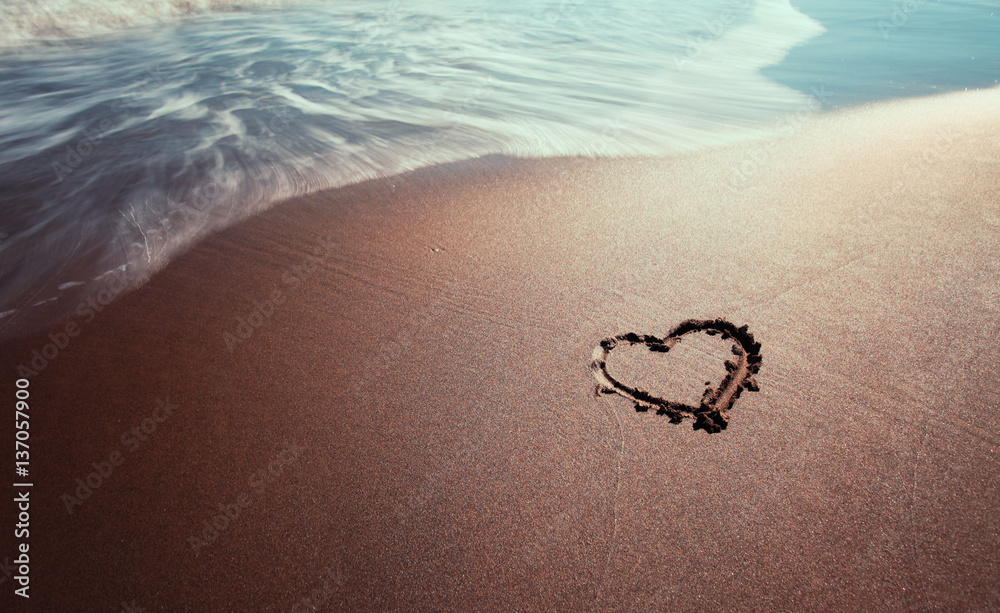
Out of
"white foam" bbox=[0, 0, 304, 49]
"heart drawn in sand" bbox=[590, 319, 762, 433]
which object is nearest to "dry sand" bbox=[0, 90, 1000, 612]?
"heart drawn in sand" bbox=[590, 319, 762, 433]

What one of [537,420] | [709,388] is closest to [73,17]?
[537,420]

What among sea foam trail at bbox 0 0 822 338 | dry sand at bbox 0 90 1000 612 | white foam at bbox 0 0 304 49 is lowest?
dry sand at bbox 0 90 1000 612

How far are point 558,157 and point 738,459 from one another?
11.3 feet

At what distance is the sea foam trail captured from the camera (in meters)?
3.95

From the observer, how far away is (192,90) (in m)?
7.09

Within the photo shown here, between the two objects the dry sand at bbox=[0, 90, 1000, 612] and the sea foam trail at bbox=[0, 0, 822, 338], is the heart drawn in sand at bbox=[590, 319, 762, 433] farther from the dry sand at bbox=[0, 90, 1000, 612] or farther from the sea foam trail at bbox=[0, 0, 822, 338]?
the sea foam trail at bbox=[0, 0, 822, 338]

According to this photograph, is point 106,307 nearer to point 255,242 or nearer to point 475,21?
point 255,242

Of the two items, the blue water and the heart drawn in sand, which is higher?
the blue water

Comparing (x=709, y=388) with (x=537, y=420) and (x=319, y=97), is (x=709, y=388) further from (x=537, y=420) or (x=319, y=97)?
(x=319, y=97)

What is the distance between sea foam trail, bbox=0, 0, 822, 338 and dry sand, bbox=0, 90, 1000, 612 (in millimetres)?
865

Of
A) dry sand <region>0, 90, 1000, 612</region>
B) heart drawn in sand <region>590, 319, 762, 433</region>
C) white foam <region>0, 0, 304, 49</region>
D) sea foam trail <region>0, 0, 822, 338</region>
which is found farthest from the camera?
white foam <region>0, 0, 304, 49</region>

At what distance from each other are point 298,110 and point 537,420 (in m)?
5.69

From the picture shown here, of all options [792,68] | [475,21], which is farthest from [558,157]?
[475,21]

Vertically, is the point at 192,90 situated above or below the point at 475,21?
below
